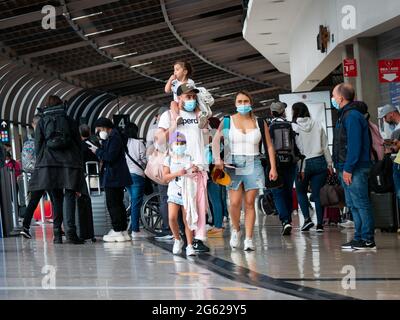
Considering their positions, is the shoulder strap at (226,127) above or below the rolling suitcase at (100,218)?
above

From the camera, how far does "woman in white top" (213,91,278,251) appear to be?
1026 cm

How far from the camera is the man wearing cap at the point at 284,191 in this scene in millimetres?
12516

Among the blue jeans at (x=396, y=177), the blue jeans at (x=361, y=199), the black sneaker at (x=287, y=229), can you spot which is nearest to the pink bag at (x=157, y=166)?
the blue jeans at (x=361, y=199)

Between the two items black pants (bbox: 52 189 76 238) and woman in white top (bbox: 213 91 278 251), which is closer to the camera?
woman in white top (bbox: 213 91 278 251)

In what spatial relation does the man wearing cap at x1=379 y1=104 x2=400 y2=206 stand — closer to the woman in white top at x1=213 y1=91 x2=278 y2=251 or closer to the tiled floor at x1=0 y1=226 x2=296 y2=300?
the woman in white top at x1=213 y1=91 x2=278 y2=251

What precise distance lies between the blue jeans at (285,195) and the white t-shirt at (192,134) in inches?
106

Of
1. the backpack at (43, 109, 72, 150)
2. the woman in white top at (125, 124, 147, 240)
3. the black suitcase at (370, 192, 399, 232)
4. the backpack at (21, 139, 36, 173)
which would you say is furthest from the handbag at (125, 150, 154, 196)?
the black suitcase at (370, 192, 399, 232)

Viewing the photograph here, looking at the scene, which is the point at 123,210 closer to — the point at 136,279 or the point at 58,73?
the point at 136,279

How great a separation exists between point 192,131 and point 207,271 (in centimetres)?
192

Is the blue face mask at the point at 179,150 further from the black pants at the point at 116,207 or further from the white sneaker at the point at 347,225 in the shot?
the white sneaker at the point at 347,225

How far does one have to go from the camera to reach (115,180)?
12.4 metres

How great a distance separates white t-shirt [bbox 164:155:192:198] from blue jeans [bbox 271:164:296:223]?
280 cm

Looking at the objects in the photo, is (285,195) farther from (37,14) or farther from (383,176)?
(37,14)

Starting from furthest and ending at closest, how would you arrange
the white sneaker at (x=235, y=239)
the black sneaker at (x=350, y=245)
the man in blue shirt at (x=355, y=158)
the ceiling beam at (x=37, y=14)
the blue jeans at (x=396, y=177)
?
the ceiling beam at (x=37, y=14)
the blue jeans at (x=396, y=177)
the white sneaker at (x=235, y=239)
the black sneaker at (x=350, y=245)
the man in blue shirt at (x=355, y=158)
